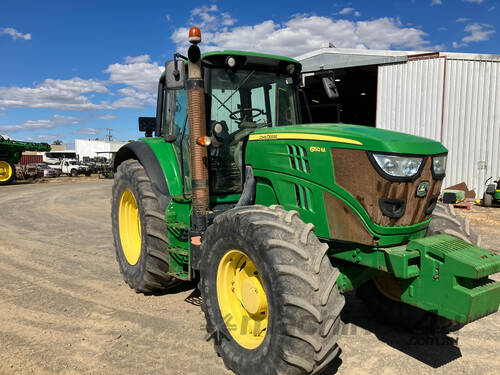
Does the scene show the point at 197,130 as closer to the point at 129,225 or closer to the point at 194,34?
the point at 194,34

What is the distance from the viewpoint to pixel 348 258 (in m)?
2.90

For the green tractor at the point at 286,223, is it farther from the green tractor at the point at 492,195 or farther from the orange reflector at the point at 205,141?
the green tractor at the point at 492,195

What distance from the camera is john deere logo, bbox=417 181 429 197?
2723 mm

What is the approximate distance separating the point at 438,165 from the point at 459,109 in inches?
430

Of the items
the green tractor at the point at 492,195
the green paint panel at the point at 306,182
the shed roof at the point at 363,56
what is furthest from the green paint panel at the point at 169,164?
the green tractor at the point at 492,195

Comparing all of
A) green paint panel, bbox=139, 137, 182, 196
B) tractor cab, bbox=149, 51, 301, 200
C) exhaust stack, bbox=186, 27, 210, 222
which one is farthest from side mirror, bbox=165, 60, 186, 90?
green paint panel, bbox=139, 137, 182, 196

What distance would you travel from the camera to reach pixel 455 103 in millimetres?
12242

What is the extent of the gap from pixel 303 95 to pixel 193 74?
1376mm

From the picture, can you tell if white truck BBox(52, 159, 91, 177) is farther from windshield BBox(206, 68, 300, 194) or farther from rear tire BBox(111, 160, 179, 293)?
windshield BBox(206, 68, 300, 194)

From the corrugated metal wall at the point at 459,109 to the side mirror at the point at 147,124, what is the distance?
9.79 meters

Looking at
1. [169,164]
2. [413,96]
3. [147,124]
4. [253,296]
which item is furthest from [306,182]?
[413,96]

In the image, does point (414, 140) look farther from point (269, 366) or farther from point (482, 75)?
point (482, 75)

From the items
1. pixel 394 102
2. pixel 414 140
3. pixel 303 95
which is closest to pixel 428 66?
pixel 394 102

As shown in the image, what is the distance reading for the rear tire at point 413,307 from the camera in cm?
321
